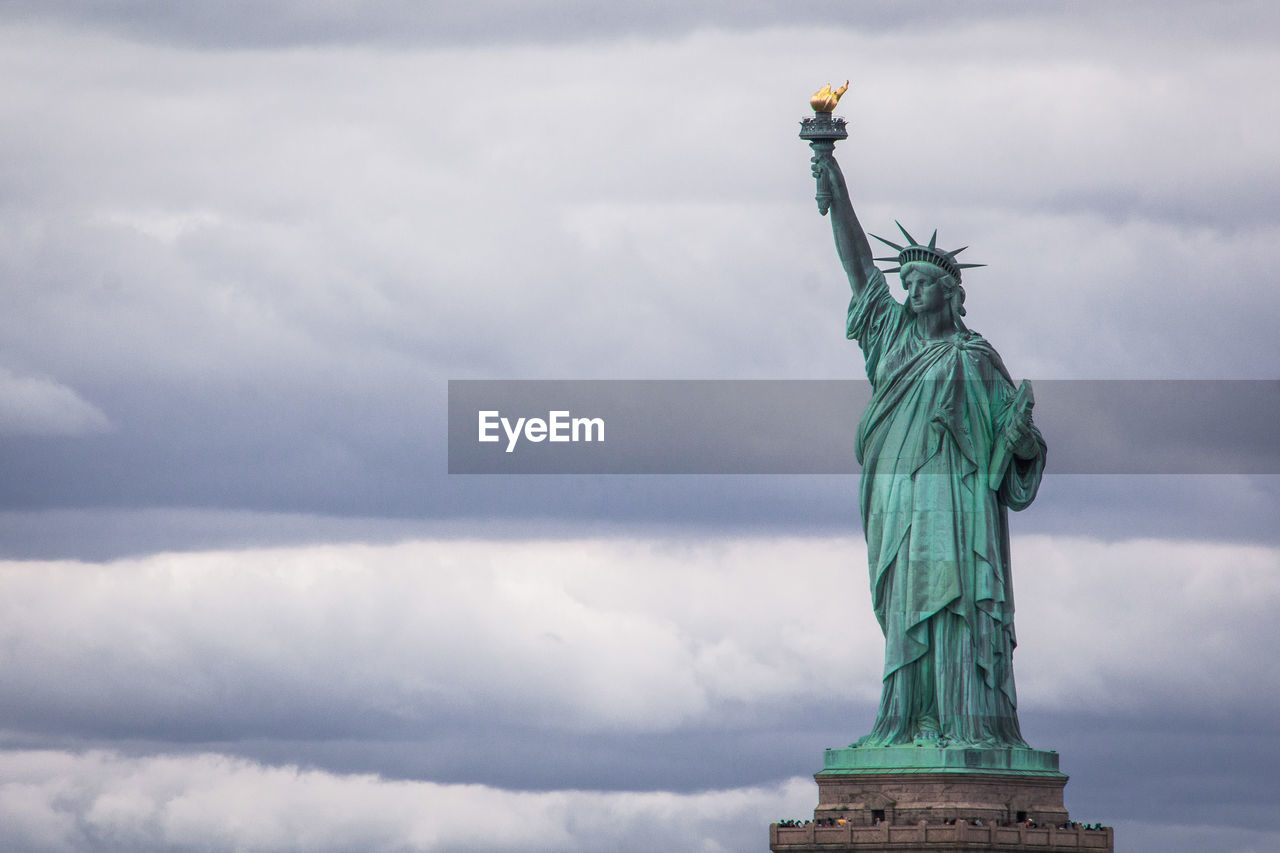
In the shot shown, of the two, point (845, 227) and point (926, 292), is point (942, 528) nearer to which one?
point (926, 292)

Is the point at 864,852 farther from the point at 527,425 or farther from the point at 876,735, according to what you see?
the point at 527,425

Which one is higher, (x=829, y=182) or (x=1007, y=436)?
(x=829, y=182)

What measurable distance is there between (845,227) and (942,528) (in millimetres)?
5471

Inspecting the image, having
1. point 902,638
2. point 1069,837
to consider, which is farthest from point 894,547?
point 1069,837

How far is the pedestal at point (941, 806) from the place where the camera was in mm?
64625

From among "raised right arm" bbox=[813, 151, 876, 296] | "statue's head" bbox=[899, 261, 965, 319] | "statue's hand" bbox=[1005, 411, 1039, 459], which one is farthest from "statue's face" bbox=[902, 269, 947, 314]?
"statue's hand" bbox=[1005, 411, 1039, 459]

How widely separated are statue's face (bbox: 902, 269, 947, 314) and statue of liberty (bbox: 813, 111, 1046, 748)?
2 cm

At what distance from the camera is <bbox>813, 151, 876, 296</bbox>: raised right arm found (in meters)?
67.4

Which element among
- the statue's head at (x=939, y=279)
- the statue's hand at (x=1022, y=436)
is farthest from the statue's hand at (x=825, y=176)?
the statue's hand at (x=1022, y=436)

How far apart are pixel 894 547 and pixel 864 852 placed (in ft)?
17.0

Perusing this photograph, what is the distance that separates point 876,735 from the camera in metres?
66.1

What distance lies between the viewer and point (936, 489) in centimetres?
6656

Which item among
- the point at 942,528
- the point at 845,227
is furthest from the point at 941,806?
the point at 845,227

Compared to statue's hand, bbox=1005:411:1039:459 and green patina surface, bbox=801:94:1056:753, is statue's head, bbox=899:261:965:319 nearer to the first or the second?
green patina surface, bbox=801:94:1056:753
